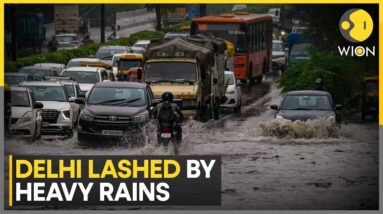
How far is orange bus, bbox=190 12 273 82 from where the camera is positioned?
57219 millimetres

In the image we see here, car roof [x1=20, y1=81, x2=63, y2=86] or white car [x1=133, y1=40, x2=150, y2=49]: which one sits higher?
car roof [x1=20, y1=81, x2=63, y2=86]

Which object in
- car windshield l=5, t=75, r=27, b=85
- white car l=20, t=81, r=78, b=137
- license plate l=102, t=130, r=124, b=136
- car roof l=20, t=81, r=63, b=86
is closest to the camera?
license plate l=102, t=130, r=124, b=136

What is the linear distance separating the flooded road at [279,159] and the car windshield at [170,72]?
4.95ft

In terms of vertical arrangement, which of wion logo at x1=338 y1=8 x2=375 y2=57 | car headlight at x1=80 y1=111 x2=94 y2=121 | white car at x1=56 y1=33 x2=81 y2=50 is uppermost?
wion logo at x1=338 y1=8 x2=375 y2=57

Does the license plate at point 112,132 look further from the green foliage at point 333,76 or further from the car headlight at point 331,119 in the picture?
the green foliage at point 333,76

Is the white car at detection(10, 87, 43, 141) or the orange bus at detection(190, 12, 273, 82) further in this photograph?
the orange bus at detection(190, 12, 273, 82)

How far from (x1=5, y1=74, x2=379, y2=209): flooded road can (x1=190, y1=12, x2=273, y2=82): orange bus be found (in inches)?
541

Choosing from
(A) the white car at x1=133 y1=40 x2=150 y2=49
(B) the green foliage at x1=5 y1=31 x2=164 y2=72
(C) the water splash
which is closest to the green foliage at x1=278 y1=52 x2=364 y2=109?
(C) the water splash

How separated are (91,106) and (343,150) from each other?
6.48 metres

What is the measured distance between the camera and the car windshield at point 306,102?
121 feet

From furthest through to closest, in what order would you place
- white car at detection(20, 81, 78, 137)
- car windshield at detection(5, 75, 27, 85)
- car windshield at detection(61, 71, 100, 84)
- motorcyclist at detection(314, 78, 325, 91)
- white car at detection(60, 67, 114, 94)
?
car windshield at detection(61, 71, 100, 84)
white car at detection(60, 67, 114, 94)
motorcyclist at detection(314, 78, 325, 91)
car windshield at detection(5, 75, 27, 85)
white car at detection(20, 81, 78, 137)

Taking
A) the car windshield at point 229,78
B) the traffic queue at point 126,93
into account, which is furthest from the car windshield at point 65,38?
the car windshield at point 229,78

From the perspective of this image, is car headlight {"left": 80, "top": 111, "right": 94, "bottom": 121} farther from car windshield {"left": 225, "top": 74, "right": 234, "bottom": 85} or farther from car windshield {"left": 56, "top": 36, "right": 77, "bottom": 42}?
car windshield {"left": 56, "top": 36, "right": 77, "bottom": 42}

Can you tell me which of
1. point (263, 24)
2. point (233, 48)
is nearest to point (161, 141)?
point (233, 48)
